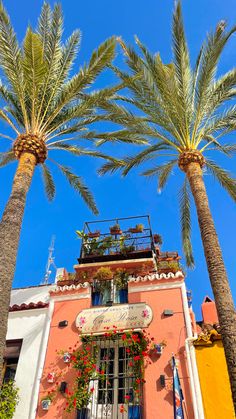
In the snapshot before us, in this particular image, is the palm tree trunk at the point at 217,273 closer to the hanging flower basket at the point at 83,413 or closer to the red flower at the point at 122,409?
the red flower at the point at 122,409

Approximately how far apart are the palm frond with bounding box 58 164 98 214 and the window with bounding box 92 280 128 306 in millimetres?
3170

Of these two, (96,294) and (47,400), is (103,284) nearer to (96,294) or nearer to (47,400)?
(96,294)

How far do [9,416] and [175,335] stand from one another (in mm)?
5471

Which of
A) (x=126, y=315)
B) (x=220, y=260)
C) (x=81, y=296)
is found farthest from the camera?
(x=81, y=296)

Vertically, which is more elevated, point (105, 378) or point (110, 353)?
point (110, 353)

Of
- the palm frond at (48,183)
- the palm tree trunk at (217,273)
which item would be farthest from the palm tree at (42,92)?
the palm tree trunk at (217,273)

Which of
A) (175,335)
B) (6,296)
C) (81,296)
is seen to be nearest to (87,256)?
(81,296)

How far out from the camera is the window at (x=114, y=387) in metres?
10.1

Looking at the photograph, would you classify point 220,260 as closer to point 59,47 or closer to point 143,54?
point 143,54

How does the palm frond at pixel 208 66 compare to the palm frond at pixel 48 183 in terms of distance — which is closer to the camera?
the palm frond at pixel 208 66

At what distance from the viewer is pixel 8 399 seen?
10.5 m

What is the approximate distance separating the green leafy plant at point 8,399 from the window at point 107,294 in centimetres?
372

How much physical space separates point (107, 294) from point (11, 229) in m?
5.96

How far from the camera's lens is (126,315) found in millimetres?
11758
